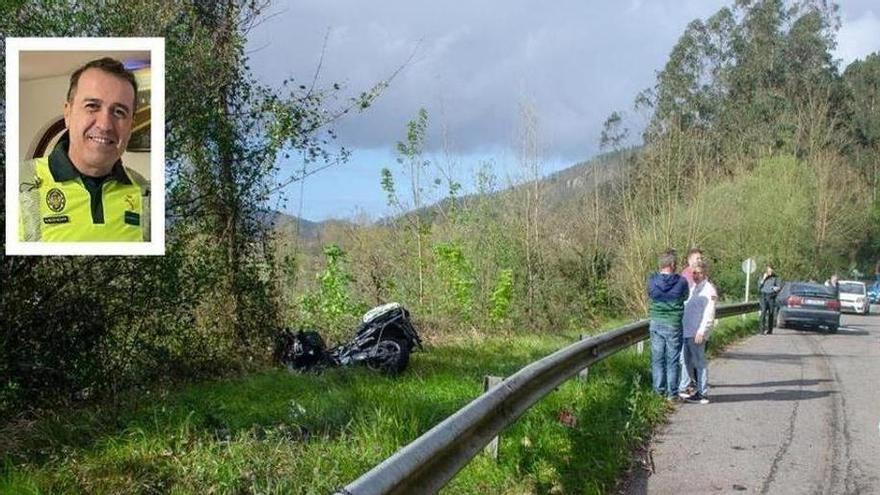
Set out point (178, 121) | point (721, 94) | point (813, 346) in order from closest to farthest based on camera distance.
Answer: point (178, 121), point (813, 346), point (721, 94)

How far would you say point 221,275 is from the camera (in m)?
10.1

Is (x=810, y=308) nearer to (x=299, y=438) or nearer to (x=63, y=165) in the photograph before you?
(x=299, y=438)

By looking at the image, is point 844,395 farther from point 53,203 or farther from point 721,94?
point 721,94

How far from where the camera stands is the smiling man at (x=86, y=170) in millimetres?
6422

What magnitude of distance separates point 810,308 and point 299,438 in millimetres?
23946

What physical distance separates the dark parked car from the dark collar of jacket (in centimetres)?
2383

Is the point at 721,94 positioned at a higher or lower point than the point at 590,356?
higher

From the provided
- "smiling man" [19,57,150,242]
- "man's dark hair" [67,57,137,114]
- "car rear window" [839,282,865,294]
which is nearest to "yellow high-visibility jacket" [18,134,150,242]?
"smiling man" [19,57,150,242]

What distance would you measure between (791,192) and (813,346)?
2875 centimetres

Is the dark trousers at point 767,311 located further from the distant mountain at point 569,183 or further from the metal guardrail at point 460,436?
the metal guardrail at point 460,436

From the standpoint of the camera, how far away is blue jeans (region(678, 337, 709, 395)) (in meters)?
10.8

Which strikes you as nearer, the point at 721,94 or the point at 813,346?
the point at 813,346

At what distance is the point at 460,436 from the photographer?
5.11 metres

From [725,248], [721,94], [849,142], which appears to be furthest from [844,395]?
[849,142]
